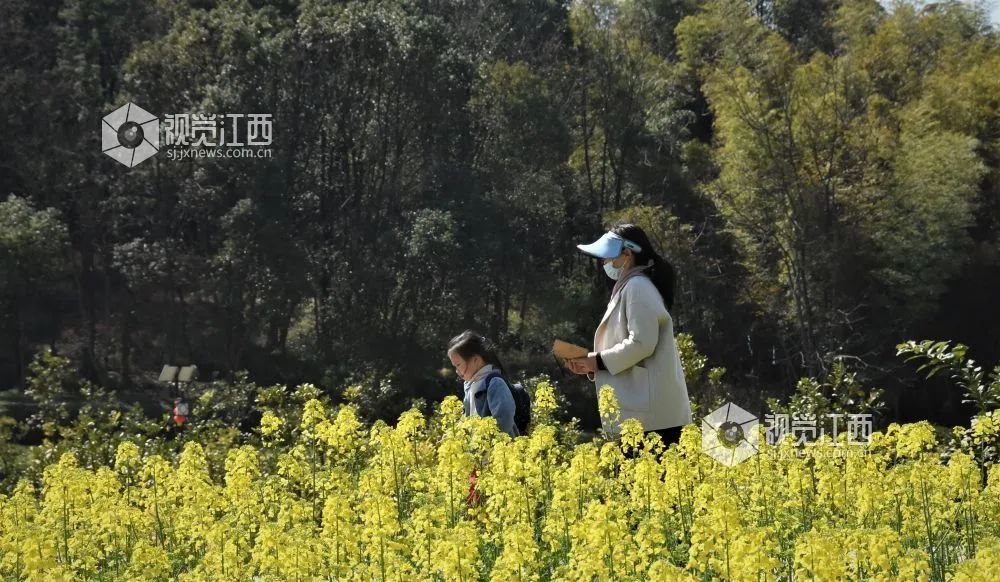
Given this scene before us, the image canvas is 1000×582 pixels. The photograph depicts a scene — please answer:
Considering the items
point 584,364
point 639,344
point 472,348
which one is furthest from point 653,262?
point 472,348

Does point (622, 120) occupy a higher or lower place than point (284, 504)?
higher

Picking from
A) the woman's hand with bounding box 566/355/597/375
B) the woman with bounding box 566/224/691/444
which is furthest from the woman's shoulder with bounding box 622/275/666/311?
the woman's hand with bounding box 566/355/597/375

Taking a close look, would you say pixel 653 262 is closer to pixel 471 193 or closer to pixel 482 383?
pixel 482 383

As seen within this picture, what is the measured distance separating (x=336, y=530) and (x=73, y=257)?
853 inches

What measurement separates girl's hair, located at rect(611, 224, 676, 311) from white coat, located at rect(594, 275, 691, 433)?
7cm

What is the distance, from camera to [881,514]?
14.6 ft

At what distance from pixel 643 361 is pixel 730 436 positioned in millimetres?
1318

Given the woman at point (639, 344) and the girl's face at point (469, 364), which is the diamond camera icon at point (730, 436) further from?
the girl's face at point (469, 364)

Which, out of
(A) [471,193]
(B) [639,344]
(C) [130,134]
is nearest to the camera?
(B) [639,344]

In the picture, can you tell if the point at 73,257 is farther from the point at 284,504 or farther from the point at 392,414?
the point at 284,504

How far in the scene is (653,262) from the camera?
195 inches

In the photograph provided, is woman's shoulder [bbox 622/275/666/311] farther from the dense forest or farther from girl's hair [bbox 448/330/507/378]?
the dense forest

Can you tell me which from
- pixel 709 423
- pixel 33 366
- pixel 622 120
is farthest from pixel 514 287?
pixel 709 423

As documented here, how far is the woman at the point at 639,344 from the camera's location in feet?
15.8
